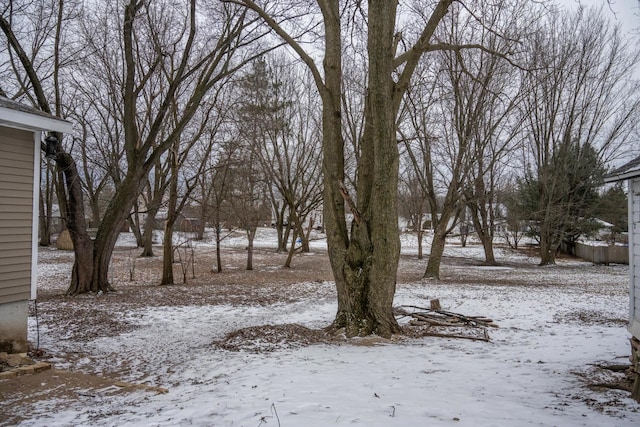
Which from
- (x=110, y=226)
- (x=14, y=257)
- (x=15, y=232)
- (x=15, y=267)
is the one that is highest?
(x=110, y=226)

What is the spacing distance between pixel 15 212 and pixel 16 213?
18mm

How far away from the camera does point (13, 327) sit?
236 inches

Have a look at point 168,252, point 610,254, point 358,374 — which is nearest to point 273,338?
point 358,374

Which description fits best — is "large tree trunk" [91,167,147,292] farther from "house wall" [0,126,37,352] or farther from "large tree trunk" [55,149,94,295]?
"house wall" [0,126,37,352]

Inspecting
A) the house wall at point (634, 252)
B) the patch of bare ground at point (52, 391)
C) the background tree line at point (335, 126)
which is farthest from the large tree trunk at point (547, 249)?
the patch of bare ground at point (52, 391)

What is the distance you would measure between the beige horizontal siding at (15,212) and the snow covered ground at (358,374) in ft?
4.09

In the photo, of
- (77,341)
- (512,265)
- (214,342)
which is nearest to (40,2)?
(77,341)

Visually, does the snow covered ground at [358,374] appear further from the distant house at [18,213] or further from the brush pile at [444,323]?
the distant house at [18,213]

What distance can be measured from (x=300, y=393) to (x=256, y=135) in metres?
19.0

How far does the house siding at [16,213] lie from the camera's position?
5867 millimetres

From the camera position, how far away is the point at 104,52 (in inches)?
573

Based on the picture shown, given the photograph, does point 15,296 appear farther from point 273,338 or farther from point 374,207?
point 374,207

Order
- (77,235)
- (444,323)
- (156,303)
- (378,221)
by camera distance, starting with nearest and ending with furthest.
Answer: (378,221) → (444,323) → (156,303) → (77,235)

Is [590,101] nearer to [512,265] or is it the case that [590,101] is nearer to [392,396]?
[512,265]
